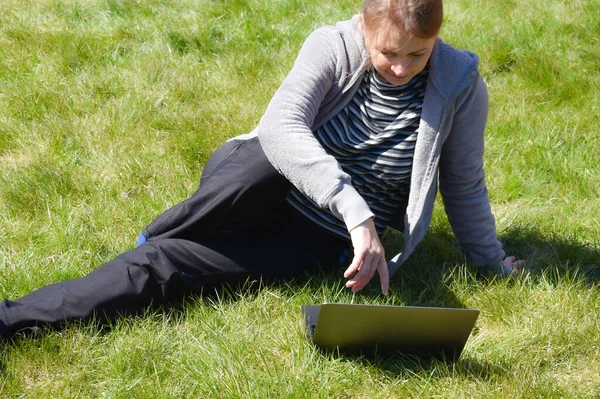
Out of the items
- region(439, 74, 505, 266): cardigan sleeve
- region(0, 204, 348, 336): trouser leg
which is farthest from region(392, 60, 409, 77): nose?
region(0, 204, 348, 336): trouser leg

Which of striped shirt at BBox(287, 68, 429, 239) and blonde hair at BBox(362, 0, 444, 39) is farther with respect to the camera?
striped shirt at BBox(287, 68, 429, 239)

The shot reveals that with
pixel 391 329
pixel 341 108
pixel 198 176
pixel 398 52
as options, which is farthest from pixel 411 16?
pixel 198 176

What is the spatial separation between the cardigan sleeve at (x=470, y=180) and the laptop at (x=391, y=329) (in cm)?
59

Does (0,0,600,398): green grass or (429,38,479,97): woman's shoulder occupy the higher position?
(429,38,479,97): woman's shoulder

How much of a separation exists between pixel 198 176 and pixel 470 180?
1.29 metres

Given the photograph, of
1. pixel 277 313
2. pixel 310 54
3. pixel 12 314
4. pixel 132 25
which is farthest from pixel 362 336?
pixel 132 25

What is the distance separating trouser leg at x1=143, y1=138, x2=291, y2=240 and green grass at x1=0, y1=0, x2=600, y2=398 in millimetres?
263

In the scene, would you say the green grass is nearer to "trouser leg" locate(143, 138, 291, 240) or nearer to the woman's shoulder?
"trouser leg" locate(143, 138, 291, 240)

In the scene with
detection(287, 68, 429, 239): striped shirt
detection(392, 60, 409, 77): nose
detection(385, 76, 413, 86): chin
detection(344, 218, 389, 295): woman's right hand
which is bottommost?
detection(344, 218, 389, 295): woman's right hand

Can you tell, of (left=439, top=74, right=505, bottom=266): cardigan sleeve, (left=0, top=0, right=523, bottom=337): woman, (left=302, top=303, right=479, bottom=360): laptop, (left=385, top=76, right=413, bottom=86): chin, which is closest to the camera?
(left=302, top=303, right=479, bottom=360): laptop

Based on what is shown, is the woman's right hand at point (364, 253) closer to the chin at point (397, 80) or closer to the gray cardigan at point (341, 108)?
the gray cardigan at point (341, 108)

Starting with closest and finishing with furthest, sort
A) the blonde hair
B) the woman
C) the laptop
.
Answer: the laptop
the blonde hair
the woman

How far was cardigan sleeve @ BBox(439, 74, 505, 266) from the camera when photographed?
2543mm

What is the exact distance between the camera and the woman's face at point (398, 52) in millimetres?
2273
